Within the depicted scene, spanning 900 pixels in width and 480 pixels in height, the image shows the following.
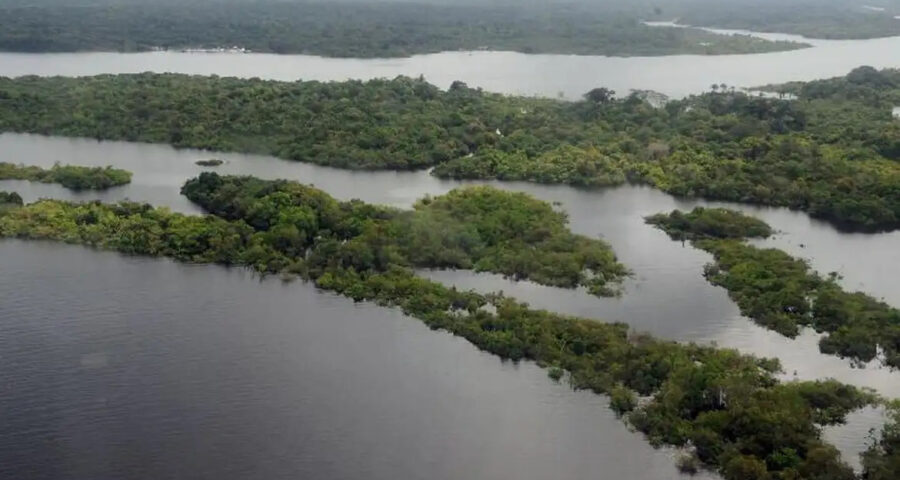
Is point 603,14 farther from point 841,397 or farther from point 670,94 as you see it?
point 841,397

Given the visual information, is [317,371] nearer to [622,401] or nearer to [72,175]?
[622,401]

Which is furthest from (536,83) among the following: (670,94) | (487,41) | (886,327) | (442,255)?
(886,327)

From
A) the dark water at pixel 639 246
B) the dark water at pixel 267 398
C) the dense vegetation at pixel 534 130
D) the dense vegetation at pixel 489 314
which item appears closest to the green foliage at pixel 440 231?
the dense vegetation at pixel 489 314

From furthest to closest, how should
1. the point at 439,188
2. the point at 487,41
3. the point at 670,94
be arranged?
the point at 487,41 → the point at 670,94 → the point at 439,188

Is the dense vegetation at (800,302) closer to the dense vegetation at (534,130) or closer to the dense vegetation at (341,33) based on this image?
the dense vegetation at (534,130)

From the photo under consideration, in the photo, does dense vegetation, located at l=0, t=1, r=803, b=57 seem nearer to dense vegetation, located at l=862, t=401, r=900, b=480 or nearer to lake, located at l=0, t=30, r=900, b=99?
lake, located at l=0, t=30, r=900, b=99

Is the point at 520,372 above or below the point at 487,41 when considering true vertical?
below

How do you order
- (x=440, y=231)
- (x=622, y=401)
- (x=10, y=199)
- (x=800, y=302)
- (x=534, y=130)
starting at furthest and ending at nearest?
(x=534, y=130) < (x=10, y=199) < (x=440, y=231) < (x=800, y=302) < (x=622, y=401)

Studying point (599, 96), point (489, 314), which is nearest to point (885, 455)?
point (489, 314)
